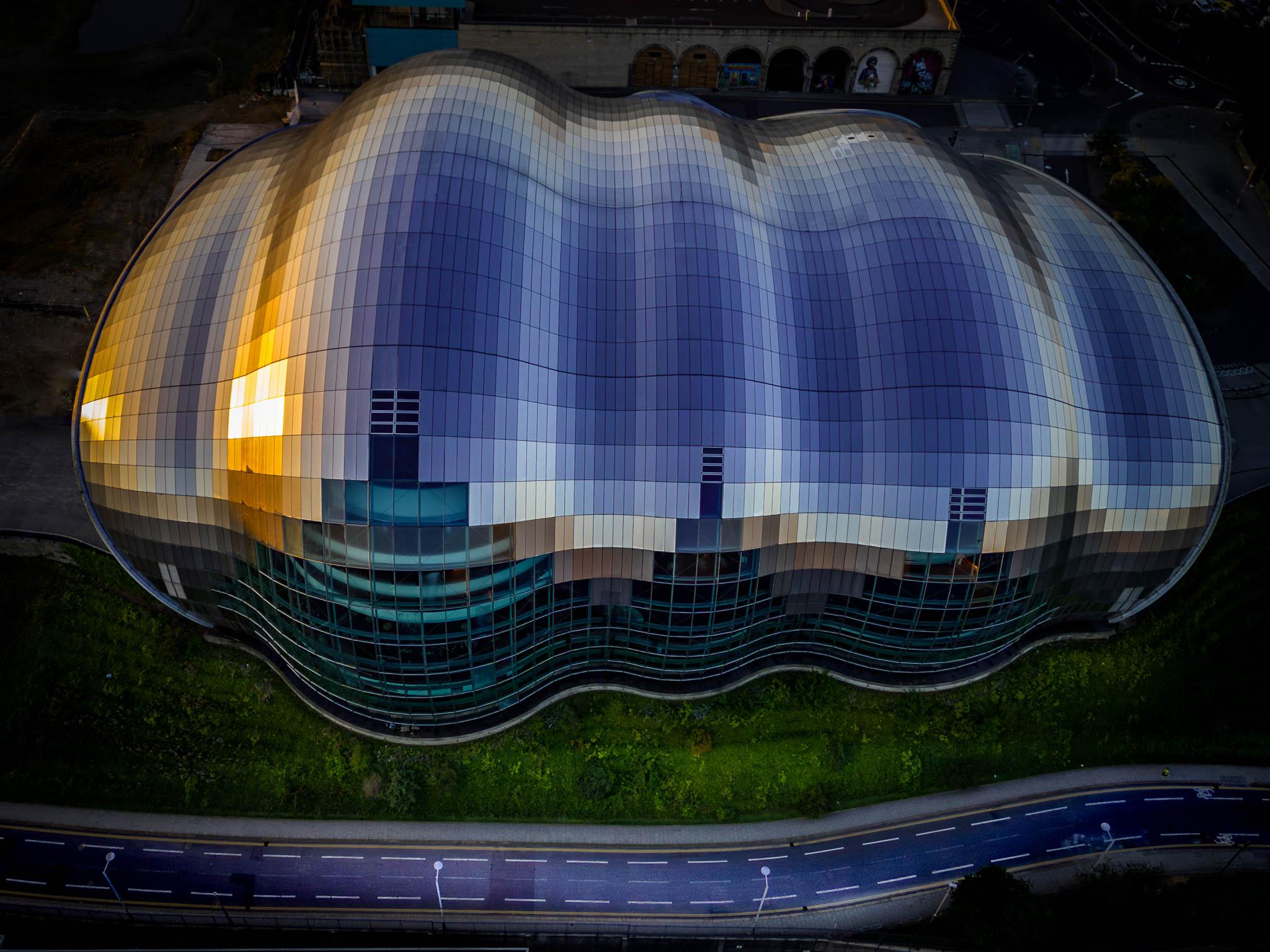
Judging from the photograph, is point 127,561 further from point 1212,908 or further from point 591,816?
point 1212,908

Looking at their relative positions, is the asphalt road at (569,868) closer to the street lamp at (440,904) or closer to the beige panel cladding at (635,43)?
the street lamp at (440,904)

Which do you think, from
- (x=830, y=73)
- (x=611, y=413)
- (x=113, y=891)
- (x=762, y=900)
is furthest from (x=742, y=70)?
(x=113, y=891)

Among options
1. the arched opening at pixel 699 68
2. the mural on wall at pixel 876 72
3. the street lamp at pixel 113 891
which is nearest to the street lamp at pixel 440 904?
the street lamp at pixel 113 891

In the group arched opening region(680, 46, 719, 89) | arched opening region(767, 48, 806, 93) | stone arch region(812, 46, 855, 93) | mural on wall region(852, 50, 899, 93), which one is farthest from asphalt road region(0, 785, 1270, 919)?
arched opening region(680, 46, 719, 89)

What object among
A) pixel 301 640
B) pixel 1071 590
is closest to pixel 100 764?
pixel 301 640

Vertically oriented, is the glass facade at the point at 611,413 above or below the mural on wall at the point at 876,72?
below

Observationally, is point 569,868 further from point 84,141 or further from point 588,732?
point 84,141
